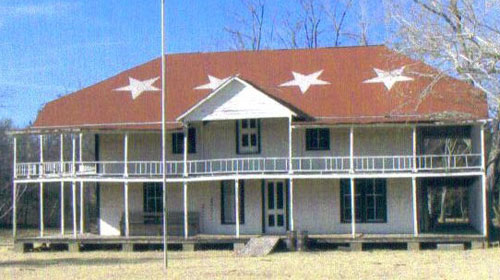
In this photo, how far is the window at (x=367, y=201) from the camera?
30625 millimetres

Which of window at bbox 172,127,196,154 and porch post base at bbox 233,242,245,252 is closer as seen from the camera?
porch post base at bbox 233,242,245,252

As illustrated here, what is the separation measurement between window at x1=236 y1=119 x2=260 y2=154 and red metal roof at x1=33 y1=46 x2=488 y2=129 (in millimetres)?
1425

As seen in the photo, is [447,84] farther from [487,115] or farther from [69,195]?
[69,195]

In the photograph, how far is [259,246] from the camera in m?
28.0

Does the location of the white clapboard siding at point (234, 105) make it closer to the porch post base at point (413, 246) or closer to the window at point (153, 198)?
the window at point (153, 198)

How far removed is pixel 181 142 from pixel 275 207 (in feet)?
14.0

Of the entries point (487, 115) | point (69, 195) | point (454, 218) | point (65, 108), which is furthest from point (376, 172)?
point (69, 195)

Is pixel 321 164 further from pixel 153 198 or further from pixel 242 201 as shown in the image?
pixel 153 198

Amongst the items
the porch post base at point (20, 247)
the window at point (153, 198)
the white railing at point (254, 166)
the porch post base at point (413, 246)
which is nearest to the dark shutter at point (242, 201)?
the white railing at point (254, 166)

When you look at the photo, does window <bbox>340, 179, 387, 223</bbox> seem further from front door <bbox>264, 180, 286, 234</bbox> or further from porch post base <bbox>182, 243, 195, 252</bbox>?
porch post base <bbox>182, 243, 195, 252</bbox>

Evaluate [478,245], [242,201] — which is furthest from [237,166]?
[478,245]

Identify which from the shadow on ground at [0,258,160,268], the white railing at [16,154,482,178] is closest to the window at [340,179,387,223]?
the white railing at [16,154,482,178]

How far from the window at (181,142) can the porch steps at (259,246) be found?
4.94 metres

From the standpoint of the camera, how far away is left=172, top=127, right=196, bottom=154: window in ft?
105
